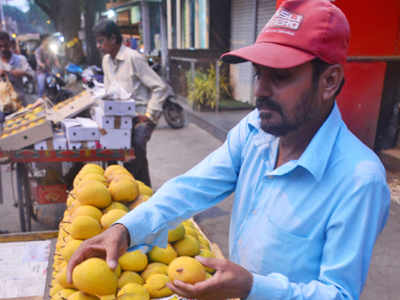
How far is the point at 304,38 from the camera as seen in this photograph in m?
1.11

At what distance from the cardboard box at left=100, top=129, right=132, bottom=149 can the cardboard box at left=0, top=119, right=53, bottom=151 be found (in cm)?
53

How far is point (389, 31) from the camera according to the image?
504 cm

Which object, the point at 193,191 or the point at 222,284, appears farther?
the point at 193,191

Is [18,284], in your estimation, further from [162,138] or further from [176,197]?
[162,138]

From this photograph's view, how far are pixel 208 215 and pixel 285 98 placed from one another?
363 centimetres

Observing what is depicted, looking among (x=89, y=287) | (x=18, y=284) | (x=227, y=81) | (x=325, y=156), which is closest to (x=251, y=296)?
(x=325, y=156)

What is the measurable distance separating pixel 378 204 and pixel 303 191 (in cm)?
22

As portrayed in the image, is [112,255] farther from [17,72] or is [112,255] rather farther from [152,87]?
[17,72]

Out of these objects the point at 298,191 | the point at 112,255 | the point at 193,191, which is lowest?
the point at 112,255

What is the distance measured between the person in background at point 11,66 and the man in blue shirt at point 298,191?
16.8ft

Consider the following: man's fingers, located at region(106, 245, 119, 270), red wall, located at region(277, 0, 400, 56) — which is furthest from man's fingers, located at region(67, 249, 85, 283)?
red wall, located at region(277, 0, 400, 56)

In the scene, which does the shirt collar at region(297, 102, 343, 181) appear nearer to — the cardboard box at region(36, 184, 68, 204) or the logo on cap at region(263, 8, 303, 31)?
the logo on cap at region(263, 8, 303, 31)

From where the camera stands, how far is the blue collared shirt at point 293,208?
1059mm

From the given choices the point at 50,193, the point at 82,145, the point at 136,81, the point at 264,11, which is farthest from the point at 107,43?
the point at 264,11
